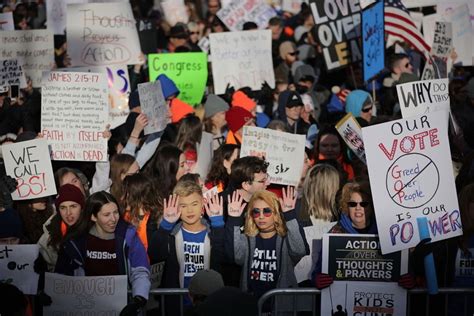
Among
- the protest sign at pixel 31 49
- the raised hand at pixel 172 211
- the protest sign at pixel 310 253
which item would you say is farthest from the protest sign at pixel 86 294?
the protest sign at pixel 31 49

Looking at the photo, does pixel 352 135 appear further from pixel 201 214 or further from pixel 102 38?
pixel 102 38

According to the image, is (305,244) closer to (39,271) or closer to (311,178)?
(311,178)

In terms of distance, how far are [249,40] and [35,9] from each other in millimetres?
7513

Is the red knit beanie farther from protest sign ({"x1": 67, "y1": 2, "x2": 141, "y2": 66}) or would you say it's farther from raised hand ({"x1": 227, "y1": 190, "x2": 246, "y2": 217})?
raised hand ({"x1": 227, "y1": 190, "x2": 246, "y2": 217})

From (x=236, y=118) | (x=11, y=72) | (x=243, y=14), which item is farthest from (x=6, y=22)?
(x=236, y=118)

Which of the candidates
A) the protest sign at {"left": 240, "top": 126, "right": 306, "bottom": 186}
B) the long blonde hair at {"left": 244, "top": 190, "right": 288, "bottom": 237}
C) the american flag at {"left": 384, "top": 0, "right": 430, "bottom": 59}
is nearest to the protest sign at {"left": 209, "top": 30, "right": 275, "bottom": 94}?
the american flag at {"left": 384, "top": 0, "right": 430, "bottom": 59}

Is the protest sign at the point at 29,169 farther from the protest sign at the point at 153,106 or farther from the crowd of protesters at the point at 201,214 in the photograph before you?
Answer: the protest sign at the point at 153,106

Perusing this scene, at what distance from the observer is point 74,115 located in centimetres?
1106

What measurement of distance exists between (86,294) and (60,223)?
3.48 feet

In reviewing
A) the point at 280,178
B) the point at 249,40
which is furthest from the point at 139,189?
the point at 249,40

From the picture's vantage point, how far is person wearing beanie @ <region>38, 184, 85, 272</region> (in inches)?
328

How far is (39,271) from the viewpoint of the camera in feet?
26.7

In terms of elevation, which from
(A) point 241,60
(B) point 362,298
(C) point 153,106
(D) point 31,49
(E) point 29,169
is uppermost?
(D) point 31,49

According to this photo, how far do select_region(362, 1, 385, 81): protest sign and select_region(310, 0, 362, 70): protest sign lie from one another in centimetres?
128
